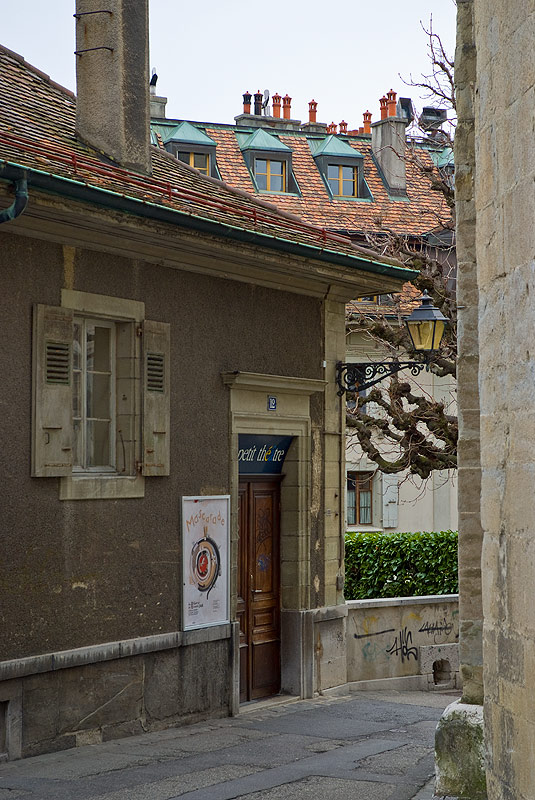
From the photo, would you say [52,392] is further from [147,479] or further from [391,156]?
[391,156]

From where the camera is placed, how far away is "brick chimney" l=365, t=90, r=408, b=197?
114 ft

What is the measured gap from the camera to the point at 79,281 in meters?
10.3

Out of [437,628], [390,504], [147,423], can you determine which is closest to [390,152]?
[390,504]

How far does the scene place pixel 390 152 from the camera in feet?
115

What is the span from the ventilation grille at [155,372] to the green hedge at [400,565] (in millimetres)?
6911

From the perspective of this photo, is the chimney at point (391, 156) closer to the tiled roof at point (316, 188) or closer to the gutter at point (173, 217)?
the tiled roof at point (316, 188)

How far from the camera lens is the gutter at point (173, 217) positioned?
29.5ft

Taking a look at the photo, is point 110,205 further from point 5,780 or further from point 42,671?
point 5,780

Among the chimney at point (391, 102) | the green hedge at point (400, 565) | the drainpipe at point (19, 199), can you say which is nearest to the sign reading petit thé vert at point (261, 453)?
the drainpipe at point (19, 199)

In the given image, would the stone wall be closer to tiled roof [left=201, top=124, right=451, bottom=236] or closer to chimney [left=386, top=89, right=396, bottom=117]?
tiled roof [left=201, top=124, right=451, bottom=236]

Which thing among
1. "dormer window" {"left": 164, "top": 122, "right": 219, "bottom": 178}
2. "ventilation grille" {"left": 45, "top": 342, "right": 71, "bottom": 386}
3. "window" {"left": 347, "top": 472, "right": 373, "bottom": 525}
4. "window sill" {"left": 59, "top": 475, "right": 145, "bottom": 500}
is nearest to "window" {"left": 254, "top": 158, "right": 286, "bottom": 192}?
"dormer window" {"left": 164, "top": 122, "right": 219, "bottom": 178}

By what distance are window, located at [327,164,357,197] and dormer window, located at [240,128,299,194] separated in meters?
1.13

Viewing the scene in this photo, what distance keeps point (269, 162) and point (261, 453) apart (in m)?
21.9

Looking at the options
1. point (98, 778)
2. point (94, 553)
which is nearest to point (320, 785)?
point (98, 778)
